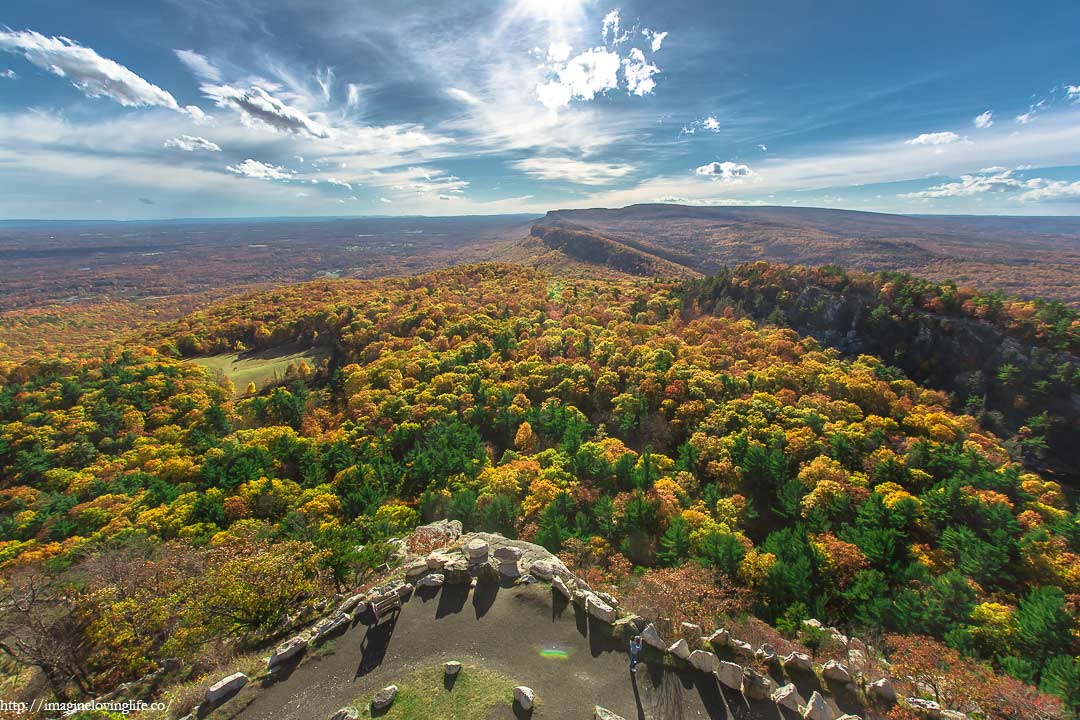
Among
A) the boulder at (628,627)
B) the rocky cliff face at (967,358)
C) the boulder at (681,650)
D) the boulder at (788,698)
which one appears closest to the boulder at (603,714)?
the boulder at (628,627)

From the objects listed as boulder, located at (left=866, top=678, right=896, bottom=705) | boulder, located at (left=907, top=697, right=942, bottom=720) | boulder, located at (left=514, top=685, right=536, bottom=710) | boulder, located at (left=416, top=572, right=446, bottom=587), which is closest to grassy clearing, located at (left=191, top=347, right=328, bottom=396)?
boulder, located at (left=416, top=572, right=446, bottom=587)

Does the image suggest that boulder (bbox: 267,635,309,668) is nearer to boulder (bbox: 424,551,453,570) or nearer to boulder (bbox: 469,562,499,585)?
boulder (bbox: 424,551,453,570)

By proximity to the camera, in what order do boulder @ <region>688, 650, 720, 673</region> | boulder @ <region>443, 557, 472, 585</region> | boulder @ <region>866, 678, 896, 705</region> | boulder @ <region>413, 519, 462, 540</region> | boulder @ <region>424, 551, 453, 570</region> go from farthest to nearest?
boulder @ <region>413, 519, 462, 540</region> → boulder @ <region>424, 551, 453, 570</region> → boulder @ <region>443, 557, 472, 585</region> → boulder @ <region>688, 650, 720, 673</region> → boulder @ <region>866, 678, 896, 705</region>

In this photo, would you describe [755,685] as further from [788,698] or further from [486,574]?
[486,574]

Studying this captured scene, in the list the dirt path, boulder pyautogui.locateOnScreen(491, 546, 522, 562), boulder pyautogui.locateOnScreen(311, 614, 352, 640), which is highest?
boulder pyautogui.locateOnScreen(491, 546, 522, 562)

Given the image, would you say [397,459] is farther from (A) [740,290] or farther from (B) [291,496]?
(A) [740,290]

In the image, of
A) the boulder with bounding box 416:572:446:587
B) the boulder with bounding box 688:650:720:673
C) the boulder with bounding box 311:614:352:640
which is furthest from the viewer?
the boulder with bounding box 416:572:446:587

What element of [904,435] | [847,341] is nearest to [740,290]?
[847,341]
